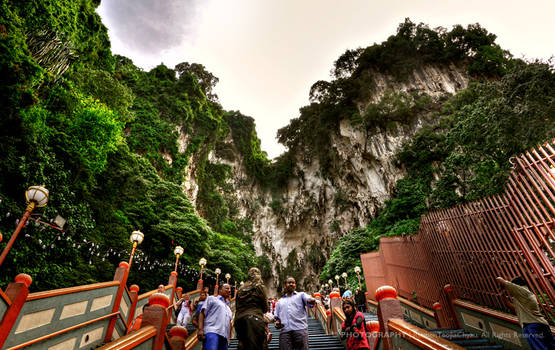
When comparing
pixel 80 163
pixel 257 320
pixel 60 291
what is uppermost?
pixel 80 163

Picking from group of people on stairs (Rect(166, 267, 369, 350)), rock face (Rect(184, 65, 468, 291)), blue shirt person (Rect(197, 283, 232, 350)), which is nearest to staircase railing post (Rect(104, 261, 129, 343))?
group of people on stairs (Rect(166, 267, 369, 350))

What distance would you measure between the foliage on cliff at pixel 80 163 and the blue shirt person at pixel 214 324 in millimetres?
6272

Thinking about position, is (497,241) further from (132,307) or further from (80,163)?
(80,163)

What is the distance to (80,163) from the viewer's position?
966cm

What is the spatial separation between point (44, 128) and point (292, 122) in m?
25.1

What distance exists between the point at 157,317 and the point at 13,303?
2.77 m

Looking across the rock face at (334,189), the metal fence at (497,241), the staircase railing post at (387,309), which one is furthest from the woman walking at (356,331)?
the rock face at (334,189)

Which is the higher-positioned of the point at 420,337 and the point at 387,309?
the point at 387,309

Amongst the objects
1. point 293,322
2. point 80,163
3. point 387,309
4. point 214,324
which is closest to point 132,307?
point 214,324

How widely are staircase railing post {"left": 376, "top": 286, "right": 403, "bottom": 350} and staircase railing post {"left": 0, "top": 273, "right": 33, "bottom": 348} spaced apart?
486 centimetres

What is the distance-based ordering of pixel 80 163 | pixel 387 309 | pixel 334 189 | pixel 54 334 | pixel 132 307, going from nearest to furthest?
pixel 387 309 → pixel 54 334 → pixel 132 307 → pixel 80 163 → pixel 334 189

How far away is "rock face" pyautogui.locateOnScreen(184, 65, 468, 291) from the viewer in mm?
21594

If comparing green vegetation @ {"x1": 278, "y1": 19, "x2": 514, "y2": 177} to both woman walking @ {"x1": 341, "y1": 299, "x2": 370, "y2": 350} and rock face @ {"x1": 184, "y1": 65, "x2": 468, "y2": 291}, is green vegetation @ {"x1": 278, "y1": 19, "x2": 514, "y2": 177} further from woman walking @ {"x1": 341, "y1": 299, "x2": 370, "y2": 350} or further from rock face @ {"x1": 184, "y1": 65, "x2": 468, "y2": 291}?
woman walking @ {"x1": 341, "y1": 299, "x2": 370, "y2": 350}

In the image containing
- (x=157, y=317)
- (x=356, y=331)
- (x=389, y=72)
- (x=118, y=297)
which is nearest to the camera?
(x=157, y=317)
